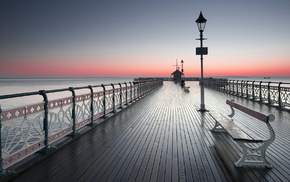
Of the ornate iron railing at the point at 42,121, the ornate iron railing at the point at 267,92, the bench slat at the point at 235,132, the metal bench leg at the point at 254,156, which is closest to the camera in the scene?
the ornate iron railing at the point at 42,121

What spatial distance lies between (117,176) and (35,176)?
130cm

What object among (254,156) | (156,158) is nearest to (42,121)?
(156,158)

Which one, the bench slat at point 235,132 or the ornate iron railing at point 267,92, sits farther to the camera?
the ornate iron railing at point 267,92

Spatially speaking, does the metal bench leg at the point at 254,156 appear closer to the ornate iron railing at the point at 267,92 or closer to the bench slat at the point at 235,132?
the bench slat at the point at 235,132

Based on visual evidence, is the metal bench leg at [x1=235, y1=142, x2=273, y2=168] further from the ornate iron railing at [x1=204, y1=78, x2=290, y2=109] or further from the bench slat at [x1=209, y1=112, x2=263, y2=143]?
the ornate iron railing at [x1=204, y1=78, x2=290, y2=109]

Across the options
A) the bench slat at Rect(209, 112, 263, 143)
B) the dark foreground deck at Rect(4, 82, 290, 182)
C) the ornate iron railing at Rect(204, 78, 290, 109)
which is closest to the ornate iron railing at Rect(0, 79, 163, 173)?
the dark foreground deck at Rect(4, 82, 290, 182)

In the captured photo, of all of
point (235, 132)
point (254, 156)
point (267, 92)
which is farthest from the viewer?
point (267, 92)

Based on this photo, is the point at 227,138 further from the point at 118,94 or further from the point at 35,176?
the point at 118,94

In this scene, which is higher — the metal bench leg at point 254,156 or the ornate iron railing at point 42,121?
the ornate iron railing at point 42,121

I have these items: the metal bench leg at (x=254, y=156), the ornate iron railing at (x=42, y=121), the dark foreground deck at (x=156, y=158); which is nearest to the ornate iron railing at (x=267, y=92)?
the dark foreground deck at (x=156, y=158)

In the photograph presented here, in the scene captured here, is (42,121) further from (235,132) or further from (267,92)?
(267,92)

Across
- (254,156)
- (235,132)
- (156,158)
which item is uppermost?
(235,132)

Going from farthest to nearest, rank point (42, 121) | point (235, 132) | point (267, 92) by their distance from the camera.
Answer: point (267, 92) → point (42, 121) → point (235, 132)

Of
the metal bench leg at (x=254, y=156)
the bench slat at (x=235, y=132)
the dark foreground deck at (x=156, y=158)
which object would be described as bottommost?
the dark foreground deck at (x=156, y=158)
